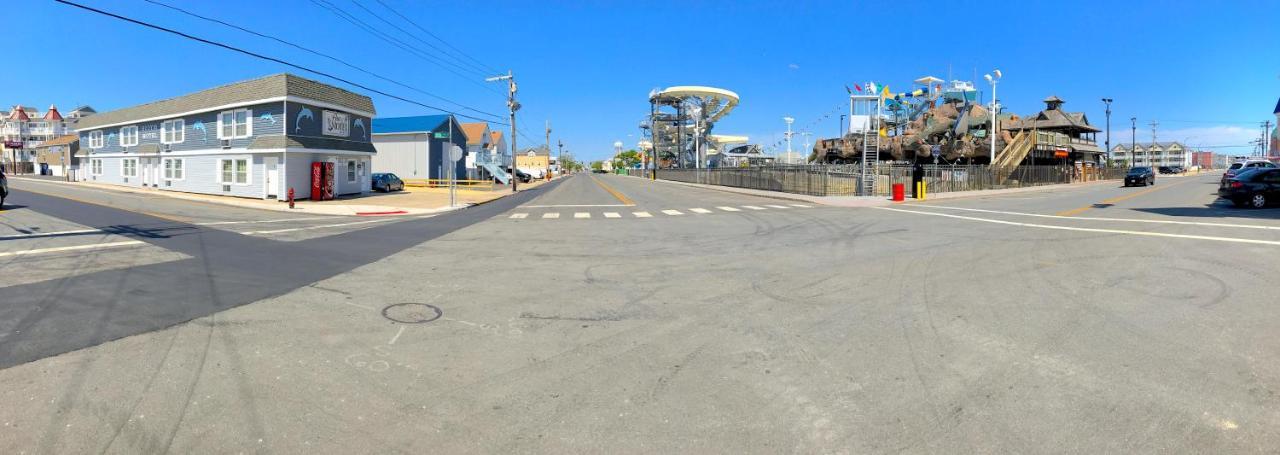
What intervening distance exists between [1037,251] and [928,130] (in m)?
57.2

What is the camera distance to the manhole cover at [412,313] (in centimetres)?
612

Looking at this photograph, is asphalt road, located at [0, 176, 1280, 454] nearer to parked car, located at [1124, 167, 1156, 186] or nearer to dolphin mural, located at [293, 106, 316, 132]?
dolphin mural, located at [293, 106, 316, 132]

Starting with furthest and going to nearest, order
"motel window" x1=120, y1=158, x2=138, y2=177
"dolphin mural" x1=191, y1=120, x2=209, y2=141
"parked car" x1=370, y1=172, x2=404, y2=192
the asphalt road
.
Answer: "motel window" x1=120, y1=158, x2=138, y2=177 < "parked car" x1=370, y1=172, x2=404, y2=192 < "dolphin mural" x1=191, y1=120, x2=209, y2=141 < the asphalt road

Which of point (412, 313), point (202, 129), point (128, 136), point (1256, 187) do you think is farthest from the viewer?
point (128, 136)

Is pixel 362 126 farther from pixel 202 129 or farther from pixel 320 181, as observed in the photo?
pixel 202 129

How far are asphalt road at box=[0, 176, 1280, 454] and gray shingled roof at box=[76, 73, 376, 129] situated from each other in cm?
2448

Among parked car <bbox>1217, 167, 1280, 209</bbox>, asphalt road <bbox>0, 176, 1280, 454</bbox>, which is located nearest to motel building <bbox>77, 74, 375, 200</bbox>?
asphalt road <bbox>0, 176, 1280, 454</bbox>

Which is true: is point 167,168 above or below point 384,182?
above

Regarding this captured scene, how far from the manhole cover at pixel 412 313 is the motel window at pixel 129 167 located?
4632 cm

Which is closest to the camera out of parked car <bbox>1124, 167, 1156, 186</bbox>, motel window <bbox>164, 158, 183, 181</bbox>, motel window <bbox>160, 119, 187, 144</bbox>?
motel window <bbox>160, 119, 187, 144</bbox>

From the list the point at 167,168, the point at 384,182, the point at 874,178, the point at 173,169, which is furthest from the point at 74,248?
the point at 874,178

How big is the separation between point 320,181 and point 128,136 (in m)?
21.4

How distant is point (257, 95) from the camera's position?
29.8 meters

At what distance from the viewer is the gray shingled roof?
29.1 metres
